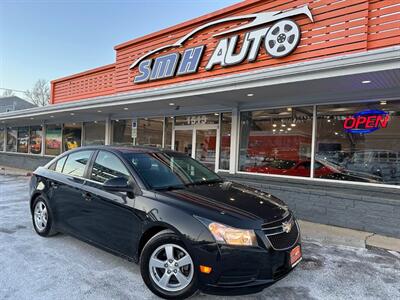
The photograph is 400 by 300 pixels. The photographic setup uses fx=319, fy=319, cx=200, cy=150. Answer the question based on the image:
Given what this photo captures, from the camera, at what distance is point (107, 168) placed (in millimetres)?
4211

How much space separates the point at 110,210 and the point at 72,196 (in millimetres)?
902

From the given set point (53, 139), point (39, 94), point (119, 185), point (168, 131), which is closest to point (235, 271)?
point (119, 185)

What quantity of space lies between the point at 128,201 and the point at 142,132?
341 inches

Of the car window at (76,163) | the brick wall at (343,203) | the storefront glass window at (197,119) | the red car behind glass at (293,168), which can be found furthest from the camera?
the storefront glass window at (197,119)

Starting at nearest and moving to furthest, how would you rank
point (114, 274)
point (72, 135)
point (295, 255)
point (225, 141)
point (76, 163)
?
1. point (295, 255)
2. point (114, 274)
3. point (76, 163)
4. point (225, 141)
5. point (72, 135)

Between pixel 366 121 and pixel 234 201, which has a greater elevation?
pixel 366 121

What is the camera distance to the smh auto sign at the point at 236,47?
25.2ft

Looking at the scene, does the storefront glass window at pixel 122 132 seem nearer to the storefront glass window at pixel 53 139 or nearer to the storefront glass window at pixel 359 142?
the storefront glass window at pixel 53 139

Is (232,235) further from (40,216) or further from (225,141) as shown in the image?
(225,141)

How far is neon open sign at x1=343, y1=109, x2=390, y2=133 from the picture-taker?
664 cm

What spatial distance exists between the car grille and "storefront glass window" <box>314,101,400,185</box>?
417 centimetres

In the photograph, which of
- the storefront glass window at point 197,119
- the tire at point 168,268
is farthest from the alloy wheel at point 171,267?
the storefront glass window at point 197,119

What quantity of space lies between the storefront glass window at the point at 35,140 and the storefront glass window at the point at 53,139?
2.94 ft

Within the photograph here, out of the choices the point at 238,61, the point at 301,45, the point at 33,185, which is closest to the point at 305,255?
the point at 33,185
